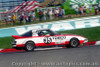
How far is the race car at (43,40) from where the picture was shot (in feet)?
34.6

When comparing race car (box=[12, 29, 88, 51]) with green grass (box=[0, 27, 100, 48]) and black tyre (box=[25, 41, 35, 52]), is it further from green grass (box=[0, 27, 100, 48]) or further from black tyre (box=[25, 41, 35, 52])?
green grass (box=[0, 27, 100, 48])

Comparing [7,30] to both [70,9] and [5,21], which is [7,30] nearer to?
[5,21]

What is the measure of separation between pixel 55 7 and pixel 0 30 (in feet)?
18.3

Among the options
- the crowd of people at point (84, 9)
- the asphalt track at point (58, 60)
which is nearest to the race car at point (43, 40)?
the asphalt track at point (58, 60)

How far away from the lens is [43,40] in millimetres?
10742

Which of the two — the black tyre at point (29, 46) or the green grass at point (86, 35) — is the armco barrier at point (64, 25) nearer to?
the green grass at point (86, 35)

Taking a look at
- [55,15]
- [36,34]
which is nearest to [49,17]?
[55,15]

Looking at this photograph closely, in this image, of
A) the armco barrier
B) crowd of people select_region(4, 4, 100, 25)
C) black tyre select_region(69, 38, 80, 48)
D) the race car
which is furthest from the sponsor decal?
crowd of people select_region(4, 4, 100, 25)

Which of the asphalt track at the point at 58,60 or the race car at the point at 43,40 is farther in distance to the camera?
the race car at the point at 43,40

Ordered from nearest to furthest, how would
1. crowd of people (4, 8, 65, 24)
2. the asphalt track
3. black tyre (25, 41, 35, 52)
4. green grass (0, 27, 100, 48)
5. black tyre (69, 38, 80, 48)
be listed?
the asphalt track, black tyre (25, 41, 35, 52), black tyre (69, 38, 80, 48), green grass (0, 27, 100, 48), crowd of people (4, 8, 65, 24)

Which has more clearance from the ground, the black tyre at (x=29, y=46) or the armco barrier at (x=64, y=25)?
the armco barrier at (x=64, y=25)

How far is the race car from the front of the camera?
34.6 feet

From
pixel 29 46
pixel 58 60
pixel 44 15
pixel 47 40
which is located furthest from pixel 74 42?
pixel 44 15

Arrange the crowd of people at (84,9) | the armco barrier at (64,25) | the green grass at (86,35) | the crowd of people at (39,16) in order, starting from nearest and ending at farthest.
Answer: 1. the green grass at (86,35)
2. the armco barrier at (64,25)
3. the crowd of people at (39,16)
4. the crowd of people at (84,9)
